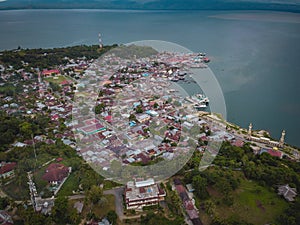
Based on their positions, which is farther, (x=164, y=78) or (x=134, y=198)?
(x=164, y=78)

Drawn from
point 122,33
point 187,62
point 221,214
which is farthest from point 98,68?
point 122,33

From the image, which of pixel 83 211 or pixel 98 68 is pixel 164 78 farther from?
pixel 83 211

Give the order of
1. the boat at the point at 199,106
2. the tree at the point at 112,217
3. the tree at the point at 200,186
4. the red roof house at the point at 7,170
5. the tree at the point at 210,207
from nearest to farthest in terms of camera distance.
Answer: the tree at the point at 112,217 → the tree at the point at 210,207 → the tree at the point at 200,186 → the red roof house at the point at 7,170 → the boat at the point at 199,106

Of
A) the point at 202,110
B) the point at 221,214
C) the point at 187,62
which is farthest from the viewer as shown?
the point at 187,62

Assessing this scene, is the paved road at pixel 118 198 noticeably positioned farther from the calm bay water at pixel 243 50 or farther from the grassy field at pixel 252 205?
the calm bay water at pixel 243 50

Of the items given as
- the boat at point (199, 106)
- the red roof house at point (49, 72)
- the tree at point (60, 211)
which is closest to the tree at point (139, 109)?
the boat at point (199, 106)

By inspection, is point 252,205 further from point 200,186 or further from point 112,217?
point 112,217
